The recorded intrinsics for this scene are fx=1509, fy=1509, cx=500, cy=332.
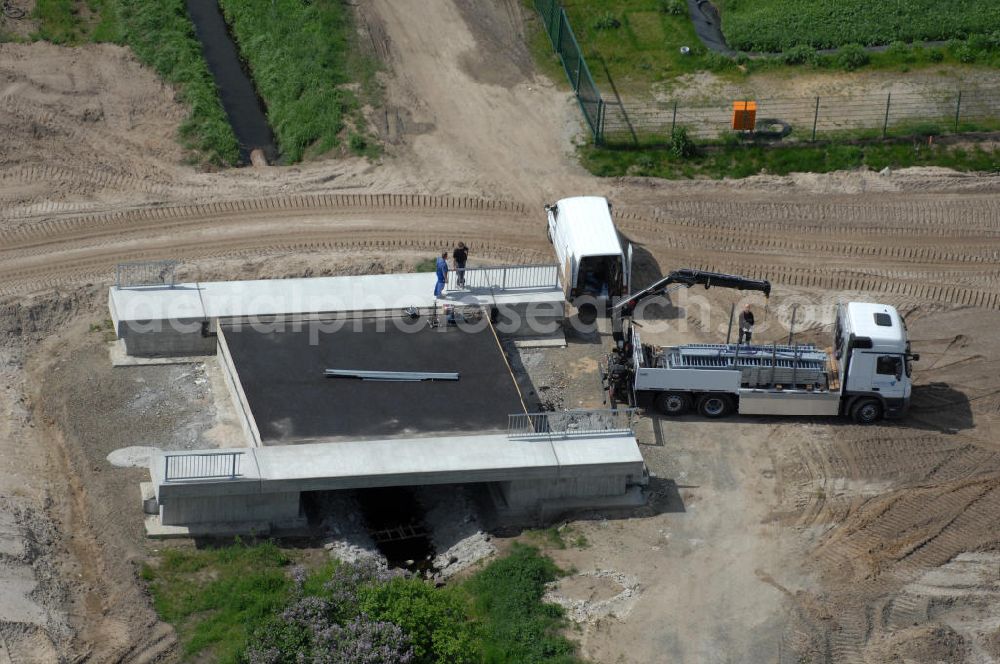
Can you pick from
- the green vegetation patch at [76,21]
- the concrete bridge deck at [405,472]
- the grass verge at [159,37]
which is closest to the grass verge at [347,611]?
the concrete bridge deck at [405,472]

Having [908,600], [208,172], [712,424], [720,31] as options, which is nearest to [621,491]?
[712,424]

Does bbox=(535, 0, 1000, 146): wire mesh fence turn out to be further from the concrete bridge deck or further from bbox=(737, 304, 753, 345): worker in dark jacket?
the concrete bridge deck

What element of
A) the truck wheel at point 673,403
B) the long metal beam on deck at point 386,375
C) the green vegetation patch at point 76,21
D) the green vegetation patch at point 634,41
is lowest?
the truck wheel at point 673,403

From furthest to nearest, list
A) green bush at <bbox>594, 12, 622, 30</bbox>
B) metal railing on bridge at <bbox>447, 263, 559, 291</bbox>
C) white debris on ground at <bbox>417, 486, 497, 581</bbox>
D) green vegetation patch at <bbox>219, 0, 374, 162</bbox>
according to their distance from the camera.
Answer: green bush at <bbox>594, 12, 622, 30</bbox> < green vegetation patch at <bbox>219, 0, 374, 162</bbox> < metal railing on bridge at <bbox>447, 263, 559, 291</bbox> < white debris on ground at <bbox>417, 486, 497, 581</bbox>

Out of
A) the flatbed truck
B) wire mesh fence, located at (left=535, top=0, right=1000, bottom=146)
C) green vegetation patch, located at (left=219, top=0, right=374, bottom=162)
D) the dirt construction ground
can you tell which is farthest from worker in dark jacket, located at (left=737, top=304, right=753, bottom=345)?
green vegetation patch, located at (left=219, top=0, right=374, bottom=162)

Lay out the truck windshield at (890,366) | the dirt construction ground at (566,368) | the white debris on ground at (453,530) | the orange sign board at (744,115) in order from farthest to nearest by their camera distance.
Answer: the orange sign board at (744,115), the truck windshield at (890,366), the white debris on ground at (453,530), the dirt construction ground at (566,368)

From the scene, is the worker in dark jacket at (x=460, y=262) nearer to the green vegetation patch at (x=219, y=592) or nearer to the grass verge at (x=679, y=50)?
the green vegetation patch at (x=219, y=592)
